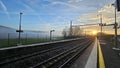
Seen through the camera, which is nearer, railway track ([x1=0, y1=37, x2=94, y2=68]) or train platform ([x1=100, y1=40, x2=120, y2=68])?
railway track ([x1=0, y1=37, x2=94, y2=68])

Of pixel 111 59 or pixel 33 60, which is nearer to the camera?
pixel 33 60

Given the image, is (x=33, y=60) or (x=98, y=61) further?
(x=33, y=60)

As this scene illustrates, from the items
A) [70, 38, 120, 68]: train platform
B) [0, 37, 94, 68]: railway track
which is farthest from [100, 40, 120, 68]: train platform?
[0, 37, 94, 68]: railway track

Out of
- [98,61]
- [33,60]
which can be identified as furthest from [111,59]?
[33,60]

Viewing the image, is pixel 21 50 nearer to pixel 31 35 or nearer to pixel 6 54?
pixel 6 54

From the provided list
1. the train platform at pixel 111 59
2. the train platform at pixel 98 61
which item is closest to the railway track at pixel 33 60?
the train platform at pixel 98 61

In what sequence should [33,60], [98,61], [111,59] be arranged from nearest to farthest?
[98,61] < [33,60] < [111,59]

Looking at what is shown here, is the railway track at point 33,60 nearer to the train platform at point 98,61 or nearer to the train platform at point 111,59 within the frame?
the train platform at point 98,61

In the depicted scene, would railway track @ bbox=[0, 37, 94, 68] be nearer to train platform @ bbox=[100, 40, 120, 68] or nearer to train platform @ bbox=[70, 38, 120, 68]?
train platform @ bbox=[70, 38, 120, 68]

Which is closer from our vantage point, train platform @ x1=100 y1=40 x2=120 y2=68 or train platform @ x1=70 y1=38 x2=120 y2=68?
train platform @ x1=70 y1=38 x2=120 y2=68

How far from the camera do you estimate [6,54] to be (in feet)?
59.9

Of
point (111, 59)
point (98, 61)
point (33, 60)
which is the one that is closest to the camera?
point (98, 61)

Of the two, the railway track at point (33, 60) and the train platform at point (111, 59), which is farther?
the train platform at point (111, 59)

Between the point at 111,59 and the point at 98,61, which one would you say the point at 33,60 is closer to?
the point at 98,61
